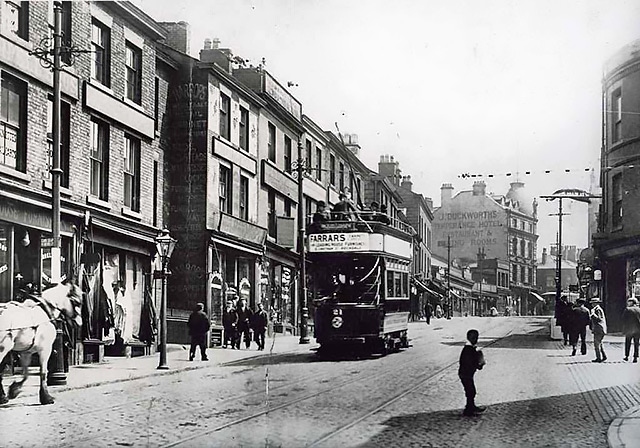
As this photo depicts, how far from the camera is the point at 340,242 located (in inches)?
631

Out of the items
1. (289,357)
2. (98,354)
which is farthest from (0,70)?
(289,357)

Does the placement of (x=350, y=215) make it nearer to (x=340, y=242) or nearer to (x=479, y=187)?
(x=340, y=242)

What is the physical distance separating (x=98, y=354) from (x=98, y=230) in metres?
2.39

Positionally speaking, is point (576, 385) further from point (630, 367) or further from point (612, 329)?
point (612, 329)

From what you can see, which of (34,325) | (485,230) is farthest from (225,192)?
(34,325)

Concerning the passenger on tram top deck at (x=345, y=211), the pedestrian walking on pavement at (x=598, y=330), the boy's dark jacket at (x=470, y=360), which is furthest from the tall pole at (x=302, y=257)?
the boy's dark jacket at (x=470, y=360)

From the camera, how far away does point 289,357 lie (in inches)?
708

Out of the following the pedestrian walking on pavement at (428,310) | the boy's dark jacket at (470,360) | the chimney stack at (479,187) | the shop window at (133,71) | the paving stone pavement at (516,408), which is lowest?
the paving stone pavement at (516,408)

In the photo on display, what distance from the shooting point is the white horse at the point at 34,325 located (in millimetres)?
9727

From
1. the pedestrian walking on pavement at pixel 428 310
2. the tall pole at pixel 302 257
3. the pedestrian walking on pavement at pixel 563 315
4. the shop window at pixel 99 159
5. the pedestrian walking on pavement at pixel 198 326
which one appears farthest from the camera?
the tall pole at pixel 302 257

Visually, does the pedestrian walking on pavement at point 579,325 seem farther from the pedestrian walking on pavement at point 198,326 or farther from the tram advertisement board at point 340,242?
the pedestrian walking on pavement at point 198,326

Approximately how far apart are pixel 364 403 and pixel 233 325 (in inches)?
270

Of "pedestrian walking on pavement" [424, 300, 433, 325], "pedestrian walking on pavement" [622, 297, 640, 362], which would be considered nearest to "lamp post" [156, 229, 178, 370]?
"pedestrian walking on pavement" [424, 300, 433, 325]

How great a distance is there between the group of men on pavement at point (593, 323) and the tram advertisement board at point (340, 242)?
474 centimetres
